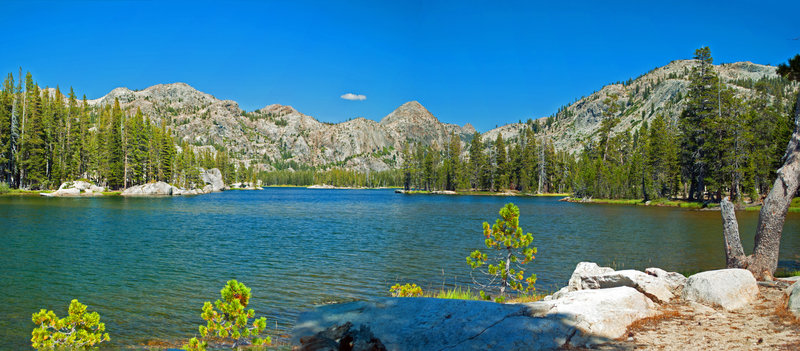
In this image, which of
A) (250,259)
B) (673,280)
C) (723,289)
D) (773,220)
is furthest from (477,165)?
(723,289)

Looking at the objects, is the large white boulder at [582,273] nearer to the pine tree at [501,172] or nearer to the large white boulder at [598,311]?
the large white boulder at [598,311]

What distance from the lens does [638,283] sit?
9.92 m

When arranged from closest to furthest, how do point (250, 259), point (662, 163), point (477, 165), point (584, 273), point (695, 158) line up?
point (584, 273) < point (250, 259) < point (695, 158) < point (662, 163) < point (477, 165)

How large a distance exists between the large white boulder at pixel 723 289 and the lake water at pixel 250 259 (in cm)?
759

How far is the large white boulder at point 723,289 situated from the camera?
881 cm

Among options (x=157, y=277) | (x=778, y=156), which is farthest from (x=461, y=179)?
(x=157, y=277)

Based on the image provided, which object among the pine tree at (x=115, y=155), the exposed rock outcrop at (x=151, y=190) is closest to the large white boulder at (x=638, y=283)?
the exposed rock outcrop at (x=151, y=190)

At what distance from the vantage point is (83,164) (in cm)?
9038

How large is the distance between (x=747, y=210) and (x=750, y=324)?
62.6 m

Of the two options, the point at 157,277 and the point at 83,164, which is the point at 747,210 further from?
the point at 83,164

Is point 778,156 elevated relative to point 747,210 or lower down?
elevated

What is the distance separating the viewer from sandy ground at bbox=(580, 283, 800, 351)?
6.41m

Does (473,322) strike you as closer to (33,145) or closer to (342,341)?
(342,341)

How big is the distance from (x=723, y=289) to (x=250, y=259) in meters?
20.5
